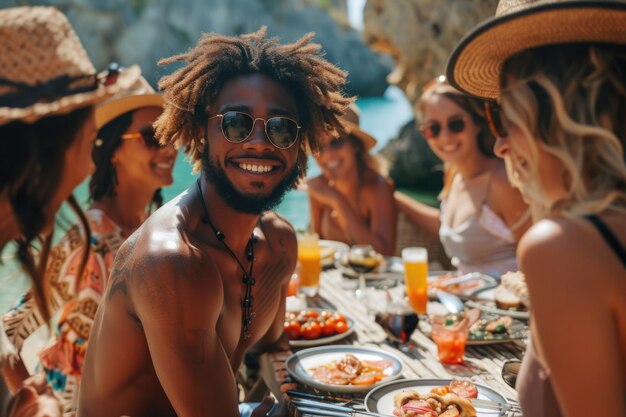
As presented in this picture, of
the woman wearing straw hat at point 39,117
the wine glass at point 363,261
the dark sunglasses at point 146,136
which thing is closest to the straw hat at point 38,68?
the woman wearing straw hat at point 39,117

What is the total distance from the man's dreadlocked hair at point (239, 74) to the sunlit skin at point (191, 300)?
0.06 meters

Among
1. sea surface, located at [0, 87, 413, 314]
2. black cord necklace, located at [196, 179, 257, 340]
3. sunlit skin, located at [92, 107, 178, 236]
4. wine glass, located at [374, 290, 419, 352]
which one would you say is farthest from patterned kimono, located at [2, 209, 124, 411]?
wine glass, located at [374, 290, 419, 352]

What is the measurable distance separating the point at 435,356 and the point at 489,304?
2.13ft

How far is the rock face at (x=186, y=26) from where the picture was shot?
167 feet

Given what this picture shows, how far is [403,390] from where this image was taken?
88.7 inches

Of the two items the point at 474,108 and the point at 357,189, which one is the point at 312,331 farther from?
the point at 357,189

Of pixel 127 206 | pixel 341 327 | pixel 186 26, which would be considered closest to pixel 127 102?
pixel 127 206

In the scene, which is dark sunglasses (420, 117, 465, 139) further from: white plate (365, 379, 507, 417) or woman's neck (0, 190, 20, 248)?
woman's neck (0, 190, 20, 248)

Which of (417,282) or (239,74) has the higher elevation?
(239,74)

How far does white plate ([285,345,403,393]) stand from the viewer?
2.36 meters

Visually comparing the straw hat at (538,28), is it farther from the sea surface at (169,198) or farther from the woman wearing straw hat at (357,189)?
the woman wearing straw hat at (357,189)

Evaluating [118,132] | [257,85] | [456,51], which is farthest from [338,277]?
[456,51]

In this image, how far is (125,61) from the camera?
172 feet

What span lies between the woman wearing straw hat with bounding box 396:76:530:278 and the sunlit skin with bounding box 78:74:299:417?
6.20 feet
